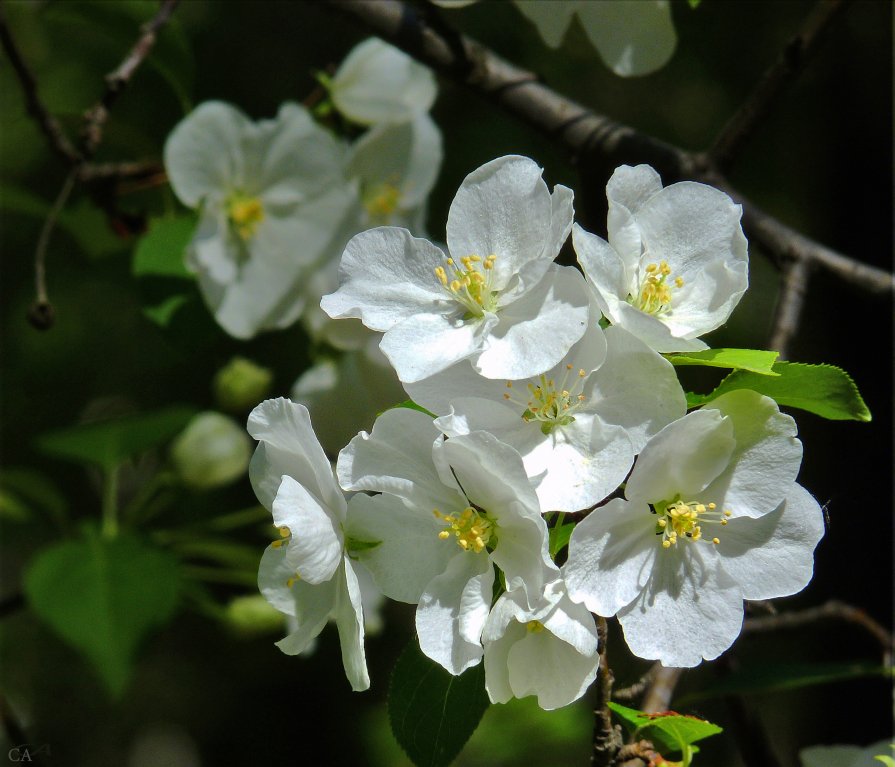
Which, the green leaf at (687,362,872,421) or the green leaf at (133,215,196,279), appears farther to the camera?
the green leaf at (133,215,196,279)

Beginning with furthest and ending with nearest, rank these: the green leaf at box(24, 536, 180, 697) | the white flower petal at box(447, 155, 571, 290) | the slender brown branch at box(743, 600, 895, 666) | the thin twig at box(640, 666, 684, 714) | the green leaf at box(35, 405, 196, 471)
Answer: the green leaf at box(35, 405, 196, 471) < the slender brown branch at box(743, 600, 895, 666) < the green leaf at box(24, 536, 180, 697) < the thin twig at box(640, 666, 684, 714) < the white flower petal at box(447, 155, 571, 290)

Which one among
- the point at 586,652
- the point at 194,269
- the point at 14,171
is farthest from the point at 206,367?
the point at 586,652

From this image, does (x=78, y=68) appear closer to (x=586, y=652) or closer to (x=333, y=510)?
(x=333, y=510)

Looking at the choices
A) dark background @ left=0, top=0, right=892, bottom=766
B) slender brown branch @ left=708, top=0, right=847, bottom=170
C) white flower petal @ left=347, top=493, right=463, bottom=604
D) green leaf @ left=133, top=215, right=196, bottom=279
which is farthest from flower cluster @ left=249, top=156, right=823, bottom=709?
green leaf @ left=133, top=215, right=196, bottom=279

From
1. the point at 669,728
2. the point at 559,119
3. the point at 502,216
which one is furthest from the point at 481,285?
the point at 559,119

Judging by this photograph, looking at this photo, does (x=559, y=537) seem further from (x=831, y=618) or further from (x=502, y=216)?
(x=831, y=618)

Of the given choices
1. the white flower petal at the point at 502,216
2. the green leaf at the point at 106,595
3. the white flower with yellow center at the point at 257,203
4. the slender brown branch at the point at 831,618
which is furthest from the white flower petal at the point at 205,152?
the slender brown branch at the point at 831,618

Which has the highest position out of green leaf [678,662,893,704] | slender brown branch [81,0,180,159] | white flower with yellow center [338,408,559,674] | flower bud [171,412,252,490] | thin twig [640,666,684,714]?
white flower with yellow center [338,408,559,674]

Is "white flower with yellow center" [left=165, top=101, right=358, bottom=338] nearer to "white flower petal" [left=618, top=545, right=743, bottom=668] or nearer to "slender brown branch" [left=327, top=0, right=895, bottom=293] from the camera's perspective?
"slender brown branch" [left=327, top=0, right=895, bottom=293]
